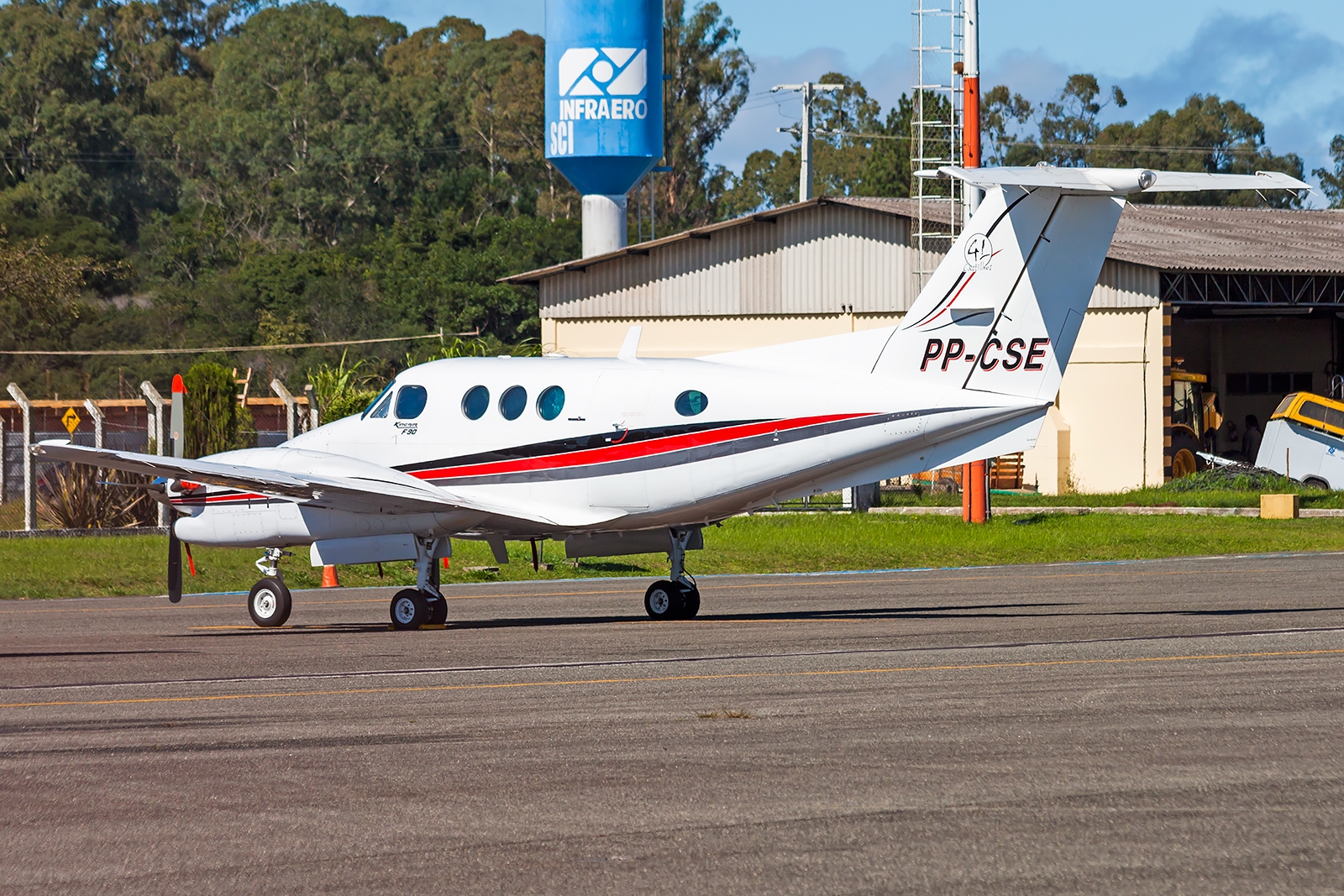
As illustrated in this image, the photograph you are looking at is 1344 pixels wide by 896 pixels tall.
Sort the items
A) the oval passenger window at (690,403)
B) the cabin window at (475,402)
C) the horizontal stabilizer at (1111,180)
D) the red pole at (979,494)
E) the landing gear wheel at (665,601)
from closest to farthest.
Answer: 1. the horizontal stabilizer at (1111,180)
2. the oval passenger window at (690,403)
3. the cabin window at (475,402)
4. the landing gear wheel at (665,601)
5. the red pole at (979,494)

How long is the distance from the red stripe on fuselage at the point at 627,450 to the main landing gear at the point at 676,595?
4.59ft

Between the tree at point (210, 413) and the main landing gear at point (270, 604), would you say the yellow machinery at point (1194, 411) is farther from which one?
the main landing gear at point (270, 604)

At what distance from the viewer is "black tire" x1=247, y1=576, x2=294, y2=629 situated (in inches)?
703

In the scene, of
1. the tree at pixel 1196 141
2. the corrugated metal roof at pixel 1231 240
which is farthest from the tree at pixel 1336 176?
the corrugated metal roof at pixel 1231 240

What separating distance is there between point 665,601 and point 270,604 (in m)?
4.48

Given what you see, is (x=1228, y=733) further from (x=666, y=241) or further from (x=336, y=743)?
(x=666, y=241)

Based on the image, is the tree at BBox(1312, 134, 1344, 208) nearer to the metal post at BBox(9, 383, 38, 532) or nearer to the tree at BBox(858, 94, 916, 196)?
the tree at BBox(858, 94, 916, 196)

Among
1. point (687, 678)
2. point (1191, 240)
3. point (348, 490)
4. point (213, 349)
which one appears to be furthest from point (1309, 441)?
point (213, 349)

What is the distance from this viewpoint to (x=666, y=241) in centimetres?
4678

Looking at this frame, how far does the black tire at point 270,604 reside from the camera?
17844 mm

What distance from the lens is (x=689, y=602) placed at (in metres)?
17.9

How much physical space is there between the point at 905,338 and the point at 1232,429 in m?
41.0

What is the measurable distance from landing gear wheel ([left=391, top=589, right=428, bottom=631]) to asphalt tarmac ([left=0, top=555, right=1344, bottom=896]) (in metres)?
0.66

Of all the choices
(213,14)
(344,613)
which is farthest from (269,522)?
(213,14)
